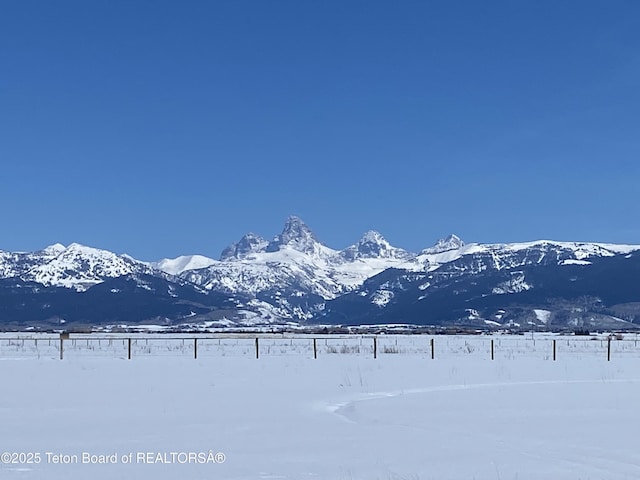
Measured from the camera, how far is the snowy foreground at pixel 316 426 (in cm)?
1262

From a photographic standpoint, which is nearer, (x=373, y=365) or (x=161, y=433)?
(x=161, y=433)

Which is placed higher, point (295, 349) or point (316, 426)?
point (316, 426)

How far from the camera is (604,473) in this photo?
12.1 metres

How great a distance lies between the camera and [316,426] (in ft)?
56.7

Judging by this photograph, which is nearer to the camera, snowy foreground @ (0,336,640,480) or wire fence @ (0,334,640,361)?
snowy foreground @ (0,336,640,480)

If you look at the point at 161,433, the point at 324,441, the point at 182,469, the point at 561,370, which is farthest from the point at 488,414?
the point at 561,370

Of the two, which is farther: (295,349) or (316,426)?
(295,349)

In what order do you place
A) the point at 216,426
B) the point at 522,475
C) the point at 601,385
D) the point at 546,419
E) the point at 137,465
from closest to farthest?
the point at 522,475, the point at 137,465, the point at 216,426, the point at 546,419, the point at 601,385

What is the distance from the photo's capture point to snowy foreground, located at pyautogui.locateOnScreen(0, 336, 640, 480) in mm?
12617

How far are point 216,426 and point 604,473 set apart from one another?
7616 millimetres

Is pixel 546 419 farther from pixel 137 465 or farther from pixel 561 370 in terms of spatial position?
pixel 561 370

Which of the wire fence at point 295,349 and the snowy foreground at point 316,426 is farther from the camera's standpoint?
the wire fence at point 295,349

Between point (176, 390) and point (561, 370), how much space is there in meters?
17.2

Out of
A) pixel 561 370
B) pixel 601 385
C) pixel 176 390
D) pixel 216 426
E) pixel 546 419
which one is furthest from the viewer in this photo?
pixel 561 370
